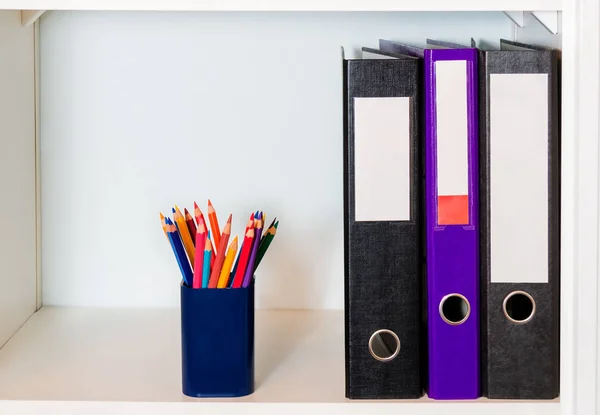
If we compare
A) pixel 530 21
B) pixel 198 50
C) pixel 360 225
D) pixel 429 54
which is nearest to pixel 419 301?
pixel 360 225

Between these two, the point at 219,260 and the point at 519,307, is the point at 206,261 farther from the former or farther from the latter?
the point at 519,307

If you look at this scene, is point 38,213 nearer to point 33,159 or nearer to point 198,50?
Answer: point 33,159

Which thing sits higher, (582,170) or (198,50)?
(198,50)

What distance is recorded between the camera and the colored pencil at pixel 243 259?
0.74 meters

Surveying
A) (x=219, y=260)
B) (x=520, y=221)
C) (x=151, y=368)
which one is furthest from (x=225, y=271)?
(x=520, y=221)

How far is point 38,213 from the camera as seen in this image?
1045 millimetres

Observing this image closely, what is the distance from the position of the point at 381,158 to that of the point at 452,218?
0.09 m

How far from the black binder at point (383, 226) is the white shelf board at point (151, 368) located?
0.04m

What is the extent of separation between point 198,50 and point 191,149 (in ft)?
0.43

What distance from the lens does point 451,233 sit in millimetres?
710

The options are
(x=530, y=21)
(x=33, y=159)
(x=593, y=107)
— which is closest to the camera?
(x=593, y=107)

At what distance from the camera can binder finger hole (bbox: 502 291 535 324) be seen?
0.71 metres
